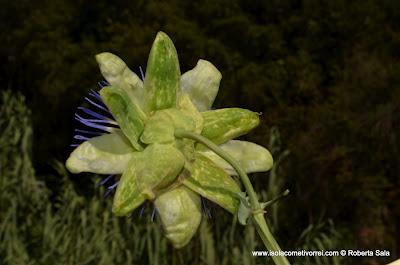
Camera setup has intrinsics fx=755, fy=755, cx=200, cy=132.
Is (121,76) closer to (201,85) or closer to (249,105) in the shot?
(201,85)

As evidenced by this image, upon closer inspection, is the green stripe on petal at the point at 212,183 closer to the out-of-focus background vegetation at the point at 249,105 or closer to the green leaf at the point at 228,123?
the green leaf at the point at 228,123

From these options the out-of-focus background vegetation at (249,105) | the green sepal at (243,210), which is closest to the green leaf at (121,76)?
the green sepal at (243,210)

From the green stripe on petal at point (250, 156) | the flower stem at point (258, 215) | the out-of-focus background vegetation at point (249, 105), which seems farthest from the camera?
the out-of-focus background vegetation at point (249, 105)

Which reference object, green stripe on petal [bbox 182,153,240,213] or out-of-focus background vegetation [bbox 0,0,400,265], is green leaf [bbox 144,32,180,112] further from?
out-of-focus background vegetation [bbox 0,0,400,265]

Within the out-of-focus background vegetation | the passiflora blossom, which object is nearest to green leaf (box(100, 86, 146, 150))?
the passiflora blossom

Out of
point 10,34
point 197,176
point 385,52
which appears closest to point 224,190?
point 197,176

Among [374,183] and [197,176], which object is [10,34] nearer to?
[374,183]
